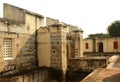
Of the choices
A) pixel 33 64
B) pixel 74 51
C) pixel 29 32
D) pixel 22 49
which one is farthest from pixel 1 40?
pixel 74 51

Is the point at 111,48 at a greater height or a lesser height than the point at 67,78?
greater

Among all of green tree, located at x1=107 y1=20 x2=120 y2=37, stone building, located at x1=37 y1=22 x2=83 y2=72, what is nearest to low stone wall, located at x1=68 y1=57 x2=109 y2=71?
stone building, located at x1=37 y1=22 x2=83 y2=72

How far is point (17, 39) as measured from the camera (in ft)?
32.2

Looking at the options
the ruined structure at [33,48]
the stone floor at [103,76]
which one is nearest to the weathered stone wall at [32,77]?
the ruined structure at [33,48]

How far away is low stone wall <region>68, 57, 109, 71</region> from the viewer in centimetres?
1034

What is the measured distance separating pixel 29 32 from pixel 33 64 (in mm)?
2076

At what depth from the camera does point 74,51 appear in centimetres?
1498

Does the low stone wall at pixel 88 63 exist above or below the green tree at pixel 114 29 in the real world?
below

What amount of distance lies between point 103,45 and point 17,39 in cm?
1838

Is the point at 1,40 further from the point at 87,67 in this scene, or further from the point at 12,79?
the point at 87,67

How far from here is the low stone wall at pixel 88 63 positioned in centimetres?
1034

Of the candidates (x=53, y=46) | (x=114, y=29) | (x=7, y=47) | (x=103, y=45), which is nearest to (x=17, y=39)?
(x=7, y=47)

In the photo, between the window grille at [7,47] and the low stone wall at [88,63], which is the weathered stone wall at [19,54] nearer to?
the window grille at [7,47]

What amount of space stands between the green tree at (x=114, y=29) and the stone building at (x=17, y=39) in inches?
1003
